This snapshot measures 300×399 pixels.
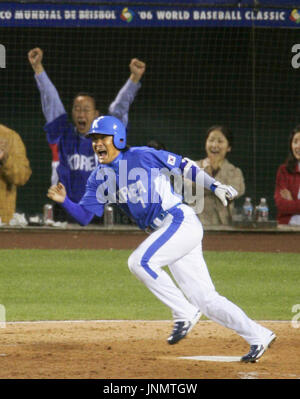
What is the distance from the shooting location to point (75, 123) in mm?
14195

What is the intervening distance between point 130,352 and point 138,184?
1.26 m

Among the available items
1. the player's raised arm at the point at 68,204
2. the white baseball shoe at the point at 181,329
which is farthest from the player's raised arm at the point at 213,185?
the white baseball shoe at the point at 181,329

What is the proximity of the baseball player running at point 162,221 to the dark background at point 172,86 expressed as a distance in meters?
8.54

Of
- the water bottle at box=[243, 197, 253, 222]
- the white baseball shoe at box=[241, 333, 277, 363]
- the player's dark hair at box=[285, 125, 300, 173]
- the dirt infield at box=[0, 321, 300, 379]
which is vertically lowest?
the dirt infield at box=[0, 321, 300, 379]

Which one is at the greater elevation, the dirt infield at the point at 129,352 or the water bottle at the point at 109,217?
the water bottle at the point at 109,217

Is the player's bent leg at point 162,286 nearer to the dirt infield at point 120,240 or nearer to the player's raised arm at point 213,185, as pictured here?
the player's raised arm at point 213,185

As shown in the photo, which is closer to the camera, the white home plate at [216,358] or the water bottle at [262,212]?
the white home plate at [216,358]

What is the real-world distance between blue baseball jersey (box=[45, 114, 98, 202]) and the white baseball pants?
8.01 m

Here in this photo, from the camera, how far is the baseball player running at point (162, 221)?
228 inches

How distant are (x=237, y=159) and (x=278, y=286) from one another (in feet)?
17.5

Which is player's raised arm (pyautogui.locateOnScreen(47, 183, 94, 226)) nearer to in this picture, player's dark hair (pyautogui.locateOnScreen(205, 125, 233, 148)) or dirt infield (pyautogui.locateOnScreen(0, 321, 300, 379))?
dirt infield (pyautogui.locateOnScreen(0, 321, 300, 379))

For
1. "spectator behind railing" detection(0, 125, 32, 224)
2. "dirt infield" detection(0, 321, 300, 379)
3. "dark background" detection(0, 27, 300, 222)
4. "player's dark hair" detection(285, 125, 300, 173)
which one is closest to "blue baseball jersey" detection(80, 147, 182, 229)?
"dirt infield" detection(0, 321, 300, 379)

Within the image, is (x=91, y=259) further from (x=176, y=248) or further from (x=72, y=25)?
(x=176, y=248)

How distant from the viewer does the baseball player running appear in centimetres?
578
